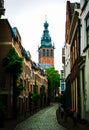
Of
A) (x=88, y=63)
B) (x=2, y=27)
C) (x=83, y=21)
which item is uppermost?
(x=2, y=27)

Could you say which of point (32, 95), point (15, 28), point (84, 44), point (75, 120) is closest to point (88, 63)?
point (84, 44)

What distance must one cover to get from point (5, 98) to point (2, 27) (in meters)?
8.52

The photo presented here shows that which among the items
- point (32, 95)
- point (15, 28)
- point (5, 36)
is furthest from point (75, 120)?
point (32, 95)

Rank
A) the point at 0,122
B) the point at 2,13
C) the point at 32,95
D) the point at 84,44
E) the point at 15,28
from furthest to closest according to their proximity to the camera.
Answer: the point at 32,95
the point at 15,28
the point at 0,122
the point at 2,13
the point at 84,44

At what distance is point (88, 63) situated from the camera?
2344 centimetres

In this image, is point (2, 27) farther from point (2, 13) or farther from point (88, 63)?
point (88, 63)

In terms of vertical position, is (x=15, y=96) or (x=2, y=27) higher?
(x=2, y=27)

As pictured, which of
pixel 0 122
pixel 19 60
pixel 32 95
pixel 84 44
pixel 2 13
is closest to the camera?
pixel 84 44

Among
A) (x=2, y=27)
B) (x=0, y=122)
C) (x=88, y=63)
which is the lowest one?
(x=0, y=122)

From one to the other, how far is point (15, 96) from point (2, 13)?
74.6 feet

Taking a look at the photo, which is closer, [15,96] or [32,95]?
[15,96]

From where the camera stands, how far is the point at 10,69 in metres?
49.2

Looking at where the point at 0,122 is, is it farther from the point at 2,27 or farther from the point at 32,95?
the point at 32,95

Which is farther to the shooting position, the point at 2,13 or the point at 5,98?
the point at 5,98
